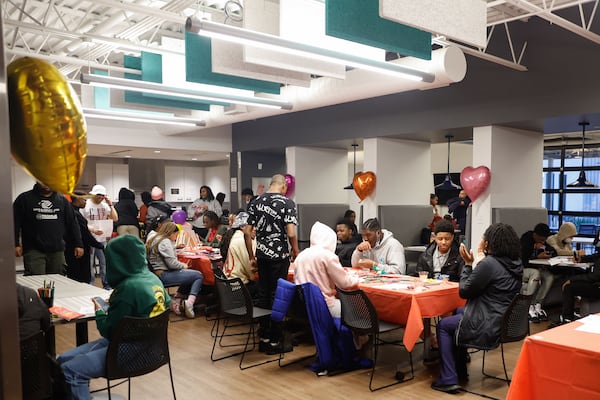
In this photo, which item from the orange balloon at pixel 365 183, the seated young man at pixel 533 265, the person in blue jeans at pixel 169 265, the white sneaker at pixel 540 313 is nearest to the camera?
the person in blue jeans at pixel 169 265

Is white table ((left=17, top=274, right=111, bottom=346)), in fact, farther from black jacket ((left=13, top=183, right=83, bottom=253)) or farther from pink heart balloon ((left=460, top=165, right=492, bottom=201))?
pink heart balloon ((left=460, top=165, right=492, bottom=201))

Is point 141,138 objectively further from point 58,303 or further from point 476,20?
point 476,20

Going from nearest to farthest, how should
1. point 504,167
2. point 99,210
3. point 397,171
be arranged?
point 504,167 → point 99,210 → point 397,171

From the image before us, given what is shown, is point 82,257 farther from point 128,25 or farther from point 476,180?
point 476,180

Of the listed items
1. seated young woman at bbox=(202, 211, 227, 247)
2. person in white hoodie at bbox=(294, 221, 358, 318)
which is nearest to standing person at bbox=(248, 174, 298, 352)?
person in white hoodie at bbox=(294, 221, 358, 318)

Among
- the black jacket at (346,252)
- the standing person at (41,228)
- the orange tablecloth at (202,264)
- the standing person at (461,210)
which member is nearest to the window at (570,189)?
the standing person at (461,210)

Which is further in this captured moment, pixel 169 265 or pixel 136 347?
pixel 169 265

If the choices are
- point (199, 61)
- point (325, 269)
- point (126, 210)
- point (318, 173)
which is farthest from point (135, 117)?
point (325, 269)

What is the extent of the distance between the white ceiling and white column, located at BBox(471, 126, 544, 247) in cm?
104

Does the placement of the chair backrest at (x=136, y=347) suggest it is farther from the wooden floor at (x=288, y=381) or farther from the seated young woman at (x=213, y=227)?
the seated young woman at (x=213, y=227)

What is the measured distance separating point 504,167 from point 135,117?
5541mm

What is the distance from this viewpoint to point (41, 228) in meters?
4.97

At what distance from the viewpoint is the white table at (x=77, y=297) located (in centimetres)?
311

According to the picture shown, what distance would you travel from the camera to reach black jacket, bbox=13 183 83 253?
492 centimetres
